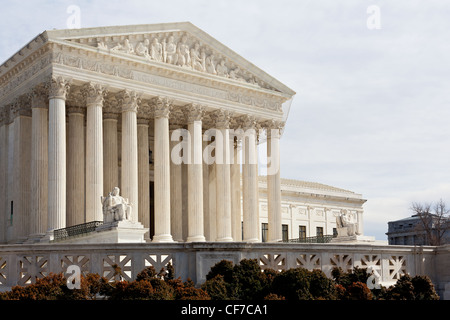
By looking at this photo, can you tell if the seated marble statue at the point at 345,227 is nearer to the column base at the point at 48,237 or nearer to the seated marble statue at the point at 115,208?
the seated marble statue at the point at 115,208

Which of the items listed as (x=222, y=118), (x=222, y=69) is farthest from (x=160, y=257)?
(x=222, y=69)

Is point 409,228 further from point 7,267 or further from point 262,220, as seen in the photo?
point 7,267

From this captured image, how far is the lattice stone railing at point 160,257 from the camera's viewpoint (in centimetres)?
1631

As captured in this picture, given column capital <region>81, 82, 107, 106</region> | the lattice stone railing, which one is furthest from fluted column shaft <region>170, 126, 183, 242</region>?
the lattice stone railing

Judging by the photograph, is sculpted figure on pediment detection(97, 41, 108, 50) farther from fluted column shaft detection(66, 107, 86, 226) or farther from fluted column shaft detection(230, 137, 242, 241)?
fluted column shaft detection(230, 137, 242, 241)

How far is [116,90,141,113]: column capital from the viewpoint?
4688 centimetres

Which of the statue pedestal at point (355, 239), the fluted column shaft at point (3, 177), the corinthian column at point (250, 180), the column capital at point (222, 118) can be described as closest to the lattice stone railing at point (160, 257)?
the statue pedestal at point (355, 239)

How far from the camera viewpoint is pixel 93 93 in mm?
44969

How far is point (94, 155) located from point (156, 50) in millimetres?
9958

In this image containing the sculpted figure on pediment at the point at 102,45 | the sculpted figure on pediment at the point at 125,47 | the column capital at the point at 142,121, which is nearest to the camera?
the sculpted figure on pediment at the point at 102,45

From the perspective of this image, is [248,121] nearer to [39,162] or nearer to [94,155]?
[94,155]

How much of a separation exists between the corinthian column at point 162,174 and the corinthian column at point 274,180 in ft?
34.7
